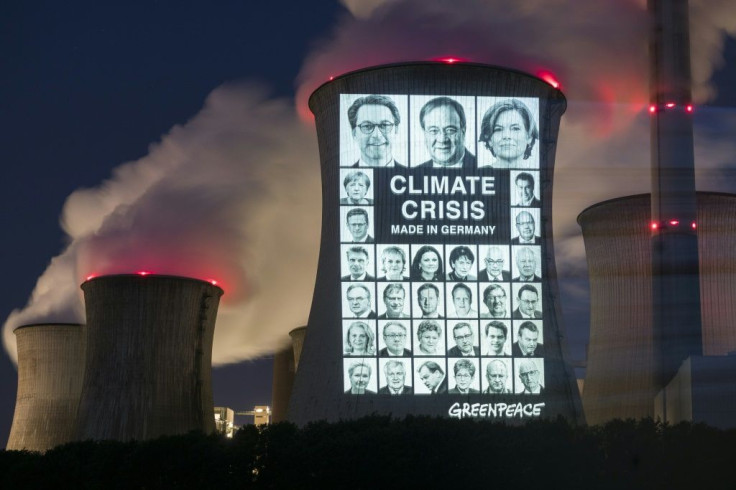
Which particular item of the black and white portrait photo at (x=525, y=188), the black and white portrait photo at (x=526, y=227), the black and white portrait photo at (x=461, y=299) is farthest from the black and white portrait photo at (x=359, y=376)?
the black and white portrait photo at (x=525, y=188)

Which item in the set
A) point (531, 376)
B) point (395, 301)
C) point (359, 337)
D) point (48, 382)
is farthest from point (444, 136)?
point (48, 382)

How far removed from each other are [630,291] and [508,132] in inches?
205

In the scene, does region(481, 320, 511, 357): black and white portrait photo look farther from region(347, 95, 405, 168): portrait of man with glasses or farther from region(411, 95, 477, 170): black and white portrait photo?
region(347, 95, 405, 168): portrait of man with glasses

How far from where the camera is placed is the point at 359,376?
23875 mm

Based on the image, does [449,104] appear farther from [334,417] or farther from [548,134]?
[334,417]

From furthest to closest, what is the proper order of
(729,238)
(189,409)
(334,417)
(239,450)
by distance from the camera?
(189,409) → (729,238) → (334,417) → (239,450)

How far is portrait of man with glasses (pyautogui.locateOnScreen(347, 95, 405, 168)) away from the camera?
2447cm

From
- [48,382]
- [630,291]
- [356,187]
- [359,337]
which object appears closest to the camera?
[359,337]

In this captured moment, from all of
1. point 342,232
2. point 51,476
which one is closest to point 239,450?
point 51,476

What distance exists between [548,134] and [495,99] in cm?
145

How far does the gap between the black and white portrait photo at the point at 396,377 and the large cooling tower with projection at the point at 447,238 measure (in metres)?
0.03

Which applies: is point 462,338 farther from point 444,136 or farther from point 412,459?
point 412,459

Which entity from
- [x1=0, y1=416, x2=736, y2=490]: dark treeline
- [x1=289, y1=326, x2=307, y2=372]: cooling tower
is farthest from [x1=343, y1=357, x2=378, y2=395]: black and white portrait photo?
[x1=289, y1=326, x2=307, y2=372]: cooling tower

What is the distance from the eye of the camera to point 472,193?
24.5m
